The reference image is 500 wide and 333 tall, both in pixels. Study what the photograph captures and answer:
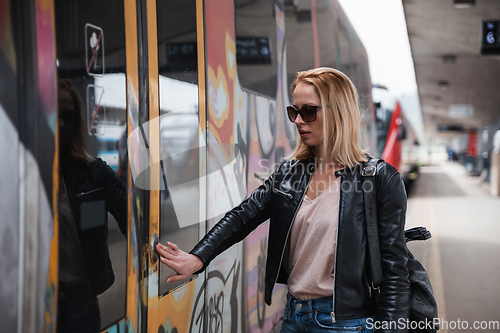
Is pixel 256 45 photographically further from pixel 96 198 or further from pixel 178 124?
pixel 96 198

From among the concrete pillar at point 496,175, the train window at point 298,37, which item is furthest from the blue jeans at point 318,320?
the concrete pillar at point 496,175

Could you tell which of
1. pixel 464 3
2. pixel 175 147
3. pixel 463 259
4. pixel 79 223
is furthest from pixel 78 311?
pixel 464 3

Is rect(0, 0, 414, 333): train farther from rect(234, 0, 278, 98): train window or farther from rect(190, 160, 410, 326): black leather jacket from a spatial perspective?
rect(190, 160, 410, 326): black leather jacket

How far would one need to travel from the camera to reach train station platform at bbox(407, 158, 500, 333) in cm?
471

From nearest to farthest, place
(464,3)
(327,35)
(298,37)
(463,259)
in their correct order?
(298,37) < (327,35) < (463,259) < (464,3)

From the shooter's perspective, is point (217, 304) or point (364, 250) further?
point (217, 304)

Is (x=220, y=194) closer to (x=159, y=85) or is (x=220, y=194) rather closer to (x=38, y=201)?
(x=159, y=85)

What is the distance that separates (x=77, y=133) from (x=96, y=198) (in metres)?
0.22

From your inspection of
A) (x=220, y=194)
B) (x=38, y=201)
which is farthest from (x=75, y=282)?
(x=220, y=194)

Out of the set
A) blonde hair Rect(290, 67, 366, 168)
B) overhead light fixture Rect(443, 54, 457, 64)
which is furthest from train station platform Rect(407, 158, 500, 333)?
overhead light fixture Rect(443, 54, 457, 64)

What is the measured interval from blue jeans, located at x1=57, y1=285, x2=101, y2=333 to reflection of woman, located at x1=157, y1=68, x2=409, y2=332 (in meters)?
0.35

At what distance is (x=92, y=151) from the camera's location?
139 cm

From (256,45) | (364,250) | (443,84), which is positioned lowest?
(364,250)

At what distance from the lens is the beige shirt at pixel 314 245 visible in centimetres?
172
